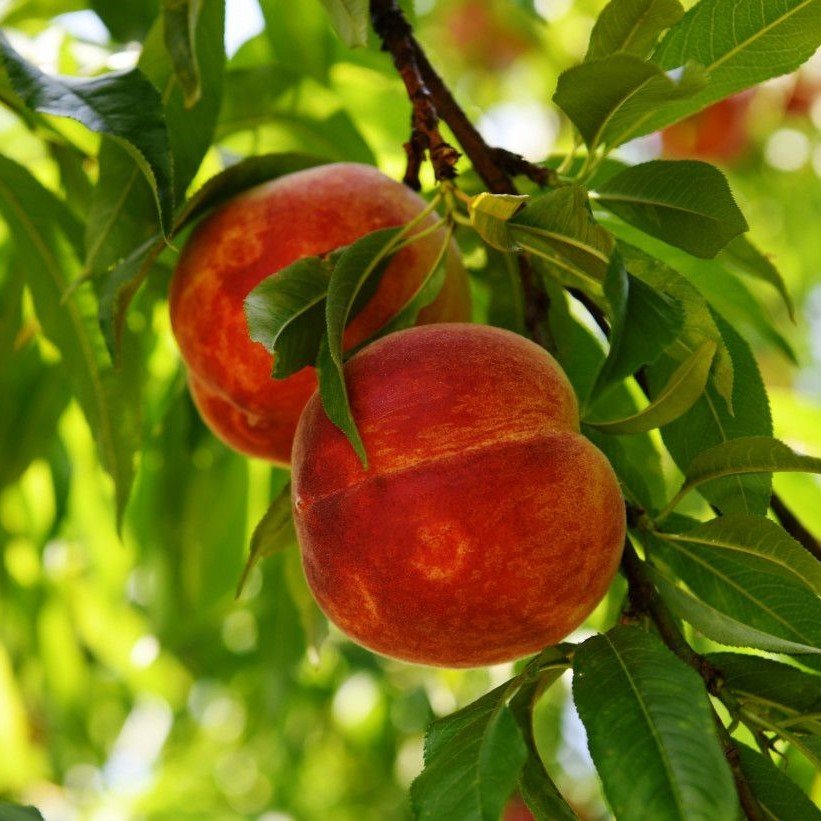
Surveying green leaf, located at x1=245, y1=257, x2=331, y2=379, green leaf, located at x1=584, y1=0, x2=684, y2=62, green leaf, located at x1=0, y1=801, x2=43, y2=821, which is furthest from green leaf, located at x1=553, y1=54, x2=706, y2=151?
green leaf, located at x1=0, y1=801, x2=43, y2=821

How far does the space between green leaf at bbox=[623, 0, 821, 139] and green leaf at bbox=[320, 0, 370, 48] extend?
28cm

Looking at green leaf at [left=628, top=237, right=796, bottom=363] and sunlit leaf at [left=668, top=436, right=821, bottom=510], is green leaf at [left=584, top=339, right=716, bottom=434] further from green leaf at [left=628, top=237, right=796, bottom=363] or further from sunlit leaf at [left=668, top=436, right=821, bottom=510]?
green leaf at [left=628, top=237, right=796, bottom=363]

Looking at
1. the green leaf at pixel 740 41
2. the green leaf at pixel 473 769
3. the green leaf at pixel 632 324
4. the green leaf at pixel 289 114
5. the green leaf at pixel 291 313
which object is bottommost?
the green leaf at pixel 473 769

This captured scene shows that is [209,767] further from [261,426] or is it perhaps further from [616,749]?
[616,749]

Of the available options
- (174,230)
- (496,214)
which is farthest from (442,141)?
(174,230)

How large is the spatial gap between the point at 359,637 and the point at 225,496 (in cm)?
85

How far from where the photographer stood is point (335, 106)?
1.52 m

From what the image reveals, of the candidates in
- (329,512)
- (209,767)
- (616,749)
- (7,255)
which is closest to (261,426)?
(329,512)

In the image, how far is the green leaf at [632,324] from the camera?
82cm

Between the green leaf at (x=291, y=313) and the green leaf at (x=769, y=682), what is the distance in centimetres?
47

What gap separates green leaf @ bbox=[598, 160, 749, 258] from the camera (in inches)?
37.4

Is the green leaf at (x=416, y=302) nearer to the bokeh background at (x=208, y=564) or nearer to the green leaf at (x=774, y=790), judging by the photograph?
the bokeh background at (x=208, y=564)

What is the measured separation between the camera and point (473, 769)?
78cm

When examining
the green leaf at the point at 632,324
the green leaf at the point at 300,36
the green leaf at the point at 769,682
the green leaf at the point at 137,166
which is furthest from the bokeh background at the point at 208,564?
the green leaf at the point at 632,324
